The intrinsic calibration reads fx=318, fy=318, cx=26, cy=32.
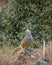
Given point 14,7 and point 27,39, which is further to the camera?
point 14,7

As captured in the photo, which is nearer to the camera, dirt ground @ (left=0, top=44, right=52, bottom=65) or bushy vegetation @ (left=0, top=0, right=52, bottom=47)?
dirt ground @ (left=0, top=44, right=52, bottom=65)

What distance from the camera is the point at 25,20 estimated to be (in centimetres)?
1171

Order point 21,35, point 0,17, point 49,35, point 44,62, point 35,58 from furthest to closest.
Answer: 1. point 0,17
2. point 21,35
3. point 49,35
4. point 35,58
5. point 44,62

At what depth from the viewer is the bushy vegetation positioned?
10797 millimetres

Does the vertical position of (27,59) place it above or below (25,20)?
above

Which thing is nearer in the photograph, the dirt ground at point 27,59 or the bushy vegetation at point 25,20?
the dirt ground at point 27,59

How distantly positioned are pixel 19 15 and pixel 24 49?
15.8 feet

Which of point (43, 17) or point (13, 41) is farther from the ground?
point (43, 17)

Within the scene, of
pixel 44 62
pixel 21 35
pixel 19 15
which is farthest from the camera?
pixel 19 15

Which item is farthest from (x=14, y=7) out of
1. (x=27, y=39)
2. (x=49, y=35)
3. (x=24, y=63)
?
(x=24, y=63)

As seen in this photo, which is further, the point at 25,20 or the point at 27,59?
the point at 25,20

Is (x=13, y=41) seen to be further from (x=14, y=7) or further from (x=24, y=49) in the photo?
(x=24, y=49)

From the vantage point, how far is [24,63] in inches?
257

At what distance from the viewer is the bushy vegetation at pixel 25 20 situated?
1080cm
